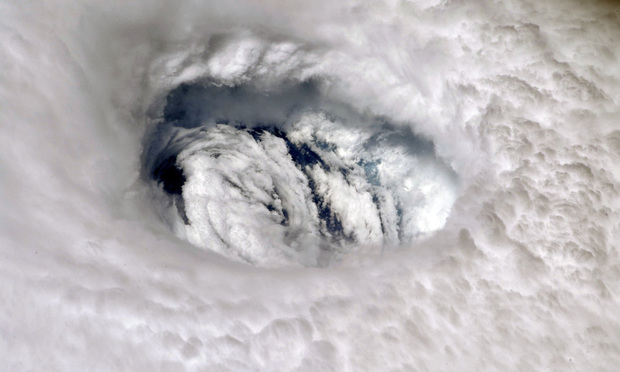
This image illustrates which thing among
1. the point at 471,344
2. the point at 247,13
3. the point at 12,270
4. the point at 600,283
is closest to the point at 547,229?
the point at 600,283

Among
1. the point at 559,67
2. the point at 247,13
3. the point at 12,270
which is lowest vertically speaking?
the point at 12,270

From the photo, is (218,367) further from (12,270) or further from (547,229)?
(547,229)

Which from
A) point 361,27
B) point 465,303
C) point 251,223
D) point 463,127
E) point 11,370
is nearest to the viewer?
point 11,370

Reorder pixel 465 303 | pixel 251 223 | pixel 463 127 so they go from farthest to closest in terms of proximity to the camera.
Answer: pixel 251 223, pixel 463 127, pixel 465 303

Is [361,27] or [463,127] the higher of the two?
[361,27]

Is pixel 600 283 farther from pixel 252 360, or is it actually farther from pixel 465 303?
pixel 252 360

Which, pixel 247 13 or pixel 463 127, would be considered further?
pixel 247 13

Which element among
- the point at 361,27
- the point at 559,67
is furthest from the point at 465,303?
the point at 361,27

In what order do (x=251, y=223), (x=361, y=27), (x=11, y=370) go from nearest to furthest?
(x=11, y=370)
(x=361, y=27)
(x=251, y=223)

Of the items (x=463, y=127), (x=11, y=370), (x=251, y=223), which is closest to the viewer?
(x=11, y=370)
